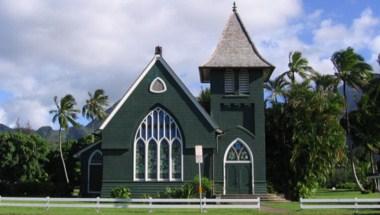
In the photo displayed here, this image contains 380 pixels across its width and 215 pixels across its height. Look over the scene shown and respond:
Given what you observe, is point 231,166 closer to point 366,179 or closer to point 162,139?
point 162,139

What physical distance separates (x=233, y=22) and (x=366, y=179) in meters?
43.2

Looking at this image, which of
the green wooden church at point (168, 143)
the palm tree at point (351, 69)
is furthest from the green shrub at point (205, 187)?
the palm tree at point (351, 69)

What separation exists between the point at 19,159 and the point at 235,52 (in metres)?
32.4

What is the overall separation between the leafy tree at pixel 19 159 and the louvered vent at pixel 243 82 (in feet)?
99.6

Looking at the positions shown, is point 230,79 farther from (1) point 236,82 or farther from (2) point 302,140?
(2) point 302,140

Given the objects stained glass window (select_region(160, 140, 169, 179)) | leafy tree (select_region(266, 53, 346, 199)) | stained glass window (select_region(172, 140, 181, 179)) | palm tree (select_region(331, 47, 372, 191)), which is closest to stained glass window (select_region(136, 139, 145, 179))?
stained glass window (select_region(160, 140, 169, 179))

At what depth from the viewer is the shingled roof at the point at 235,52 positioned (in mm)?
38438

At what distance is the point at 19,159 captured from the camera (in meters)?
60.7

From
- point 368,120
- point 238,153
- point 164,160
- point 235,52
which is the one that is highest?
point 235,52

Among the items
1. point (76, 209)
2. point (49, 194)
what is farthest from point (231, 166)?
point (49, 194)

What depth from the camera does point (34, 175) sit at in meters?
60.5

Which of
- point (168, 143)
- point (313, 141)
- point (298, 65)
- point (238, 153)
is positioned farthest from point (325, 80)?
point (168, 143)

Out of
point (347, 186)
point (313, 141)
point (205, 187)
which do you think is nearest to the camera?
point (205, 187)

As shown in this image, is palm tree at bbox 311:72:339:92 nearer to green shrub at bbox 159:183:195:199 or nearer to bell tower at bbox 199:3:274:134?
bell tower at bbox 199:3:274:134
